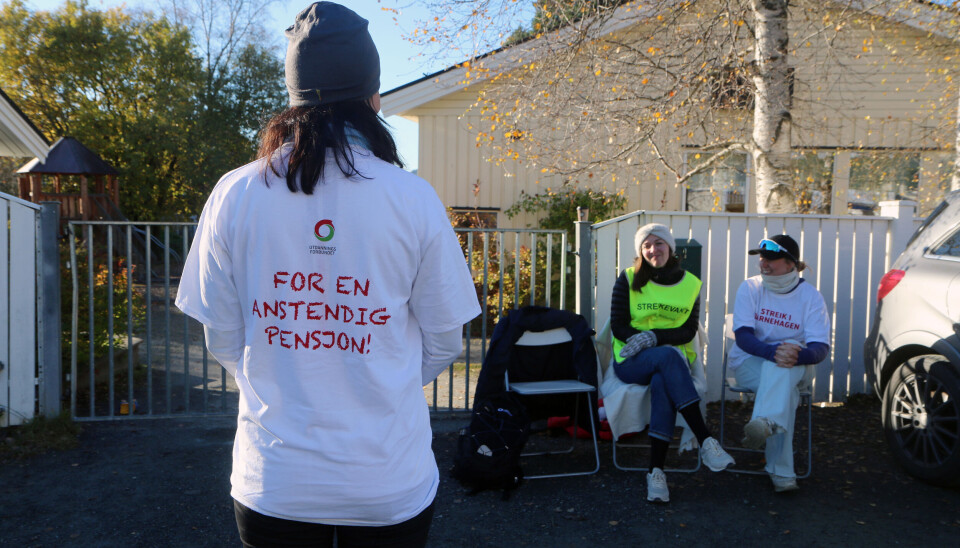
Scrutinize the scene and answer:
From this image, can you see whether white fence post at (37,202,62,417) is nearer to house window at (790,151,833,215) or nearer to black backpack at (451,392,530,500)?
black backpack at (451,392,530,500)

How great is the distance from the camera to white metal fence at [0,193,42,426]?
17.9 feet

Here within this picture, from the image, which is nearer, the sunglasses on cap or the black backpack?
the black backpack

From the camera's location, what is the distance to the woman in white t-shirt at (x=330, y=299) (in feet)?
5.17

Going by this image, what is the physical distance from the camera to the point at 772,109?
768 cm

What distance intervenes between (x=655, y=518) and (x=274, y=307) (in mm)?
3431

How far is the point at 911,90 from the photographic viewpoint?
13.1m

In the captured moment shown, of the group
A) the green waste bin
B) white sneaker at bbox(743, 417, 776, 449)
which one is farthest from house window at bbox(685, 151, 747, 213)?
white sneaker at bbox(743, 417, 776, 449)

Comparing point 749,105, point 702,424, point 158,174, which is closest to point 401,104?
point 749,105

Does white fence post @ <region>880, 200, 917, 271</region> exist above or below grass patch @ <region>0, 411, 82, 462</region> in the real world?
above

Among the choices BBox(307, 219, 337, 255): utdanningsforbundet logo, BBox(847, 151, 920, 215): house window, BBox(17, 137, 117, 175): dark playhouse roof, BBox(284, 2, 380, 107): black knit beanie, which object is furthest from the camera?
BBox(17, 137, 117, 175): dark playhouse roof

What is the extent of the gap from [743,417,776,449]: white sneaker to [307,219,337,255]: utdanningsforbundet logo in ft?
12.5

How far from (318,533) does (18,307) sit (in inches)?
193

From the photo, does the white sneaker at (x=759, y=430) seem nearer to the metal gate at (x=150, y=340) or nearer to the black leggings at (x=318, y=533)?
the metal gate at (x=150, y=340)

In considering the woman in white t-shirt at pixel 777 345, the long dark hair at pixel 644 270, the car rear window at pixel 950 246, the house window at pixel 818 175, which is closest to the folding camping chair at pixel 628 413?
the woman in white t-shirt at pixel 777 345
